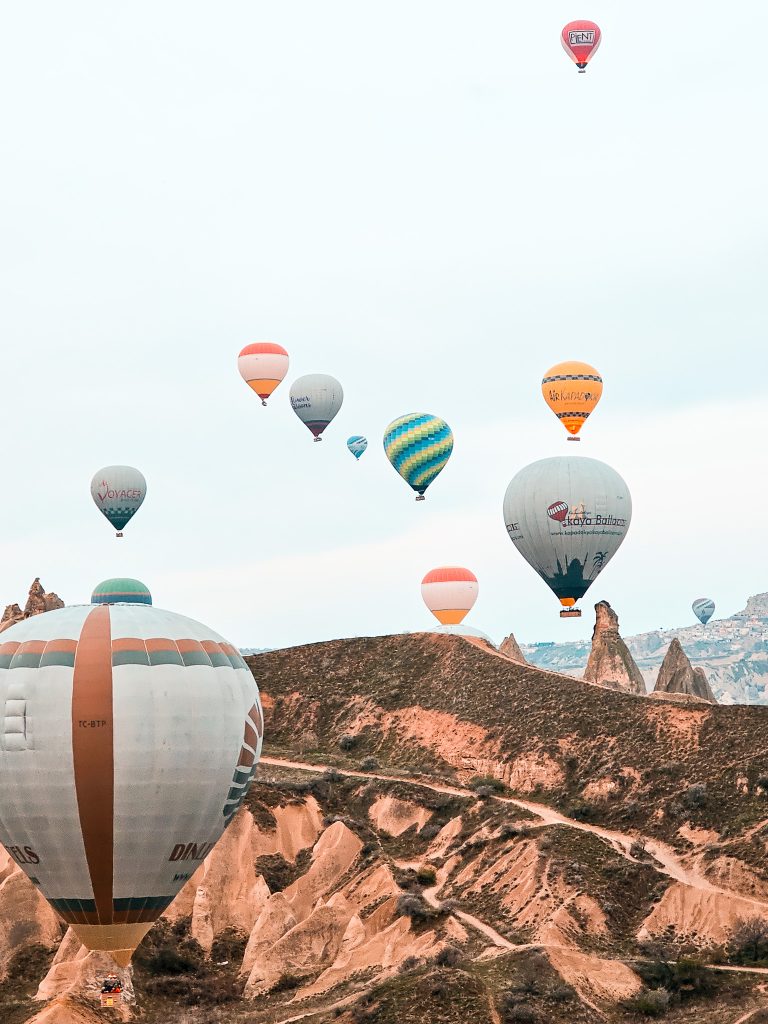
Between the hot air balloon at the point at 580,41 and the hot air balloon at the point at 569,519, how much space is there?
24.0 m

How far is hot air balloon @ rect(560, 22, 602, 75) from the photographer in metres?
115

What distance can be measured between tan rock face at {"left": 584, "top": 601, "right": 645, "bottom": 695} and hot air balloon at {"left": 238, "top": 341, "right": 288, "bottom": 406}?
3093cm

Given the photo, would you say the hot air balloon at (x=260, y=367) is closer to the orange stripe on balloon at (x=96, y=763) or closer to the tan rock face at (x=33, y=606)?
the tan rock face at (x=33, y=606)

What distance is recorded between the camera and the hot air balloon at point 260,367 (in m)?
139

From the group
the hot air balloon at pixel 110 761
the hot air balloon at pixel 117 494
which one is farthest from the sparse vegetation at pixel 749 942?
the hot air balloon at pixel 117 494

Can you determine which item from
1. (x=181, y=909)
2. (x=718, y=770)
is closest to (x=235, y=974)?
(x=181, y=909)

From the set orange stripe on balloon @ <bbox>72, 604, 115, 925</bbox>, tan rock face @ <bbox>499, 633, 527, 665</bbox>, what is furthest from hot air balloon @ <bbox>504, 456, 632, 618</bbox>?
orange stripe on balloon @ <bbox>72, 604, 115, 925</bbox>

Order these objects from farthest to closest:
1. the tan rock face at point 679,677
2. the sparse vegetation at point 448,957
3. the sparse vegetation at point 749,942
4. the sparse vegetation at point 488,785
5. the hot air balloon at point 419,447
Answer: the hot air balloon at point 419,447 → the tan rock face at point 679,677 → the sparse vegetation at point 488,785 → the sparse vegetation at point 749,942 → the sparse vegetation at point 448,957

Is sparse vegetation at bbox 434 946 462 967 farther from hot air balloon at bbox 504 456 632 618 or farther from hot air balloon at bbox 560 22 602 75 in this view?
hot air balloon at bbox 560 22 602 75

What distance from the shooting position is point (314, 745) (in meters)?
118

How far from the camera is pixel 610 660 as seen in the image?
403 ft

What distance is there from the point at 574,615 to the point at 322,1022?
151 ft

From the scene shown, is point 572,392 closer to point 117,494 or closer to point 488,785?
point 488,785

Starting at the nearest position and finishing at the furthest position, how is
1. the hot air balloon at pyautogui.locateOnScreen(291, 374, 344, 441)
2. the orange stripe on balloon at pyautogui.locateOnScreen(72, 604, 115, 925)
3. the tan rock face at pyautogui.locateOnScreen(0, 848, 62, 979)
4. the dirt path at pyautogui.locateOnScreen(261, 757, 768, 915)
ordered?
the orange stripe on balloon at pyautogui.locateOnScreen(72, 604, 115, 925)
the dirt path at pyautogui.locateOnScreen(261, 757, 768, 915)
the tan rock face at pyautogui.locateOnScreen(0, 848, 62, 979)
the hot air balloon at pyautogui.locateOnScreen(291, 374, 344, 441)
